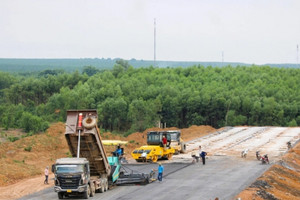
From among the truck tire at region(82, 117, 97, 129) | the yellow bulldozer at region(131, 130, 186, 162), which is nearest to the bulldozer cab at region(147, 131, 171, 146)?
the yellow bulldozer at region(131, 130, 186, 162)

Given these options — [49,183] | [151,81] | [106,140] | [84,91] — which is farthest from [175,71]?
[49,183]

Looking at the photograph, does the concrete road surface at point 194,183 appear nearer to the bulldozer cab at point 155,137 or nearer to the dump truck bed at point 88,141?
the dump truck bed at point 88,141

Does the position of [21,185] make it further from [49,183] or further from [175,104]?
[175,104]

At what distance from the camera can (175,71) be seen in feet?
459

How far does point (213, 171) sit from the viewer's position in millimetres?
43906

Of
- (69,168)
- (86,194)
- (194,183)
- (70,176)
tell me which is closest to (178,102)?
(194,183)

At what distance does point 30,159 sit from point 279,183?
2355 cm

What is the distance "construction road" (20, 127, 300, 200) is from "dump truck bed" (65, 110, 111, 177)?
1.85 metres

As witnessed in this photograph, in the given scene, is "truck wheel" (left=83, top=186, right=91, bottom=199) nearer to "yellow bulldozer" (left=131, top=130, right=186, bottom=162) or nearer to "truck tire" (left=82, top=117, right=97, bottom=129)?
"truck tire" (left=82, top=117, right=97, bottom=129)

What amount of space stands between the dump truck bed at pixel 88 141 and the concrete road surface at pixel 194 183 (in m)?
1.83

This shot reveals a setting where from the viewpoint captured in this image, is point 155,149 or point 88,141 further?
point 155,149

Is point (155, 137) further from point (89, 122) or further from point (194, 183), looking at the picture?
point (89, 122)

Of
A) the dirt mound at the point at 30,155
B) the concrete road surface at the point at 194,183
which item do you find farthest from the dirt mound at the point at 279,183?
the dirt mound at the point at 30,155

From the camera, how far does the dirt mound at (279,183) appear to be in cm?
3316
